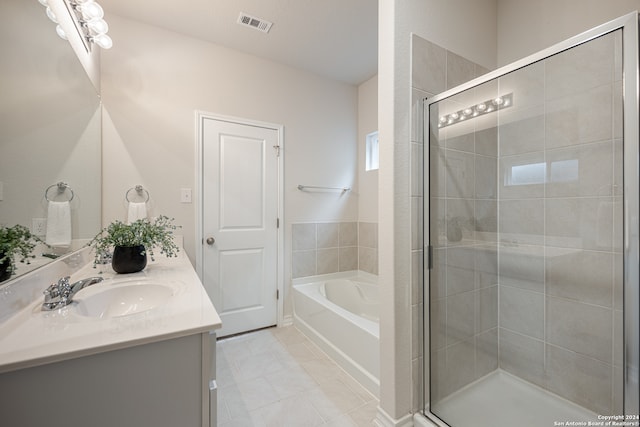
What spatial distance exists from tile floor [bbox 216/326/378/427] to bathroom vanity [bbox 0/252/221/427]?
2.57ft

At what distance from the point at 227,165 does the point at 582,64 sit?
226 cm

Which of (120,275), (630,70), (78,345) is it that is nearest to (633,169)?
(630,70)

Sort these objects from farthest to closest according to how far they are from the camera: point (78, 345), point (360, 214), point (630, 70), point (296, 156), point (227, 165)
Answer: point (360, 214), point (296, 156), point (227, 165), point (630, 70), point (78, 345)

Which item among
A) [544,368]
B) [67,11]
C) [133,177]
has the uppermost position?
[67,11]

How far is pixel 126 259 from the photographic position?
131 cm

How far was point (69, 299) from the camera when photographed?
0.94 m

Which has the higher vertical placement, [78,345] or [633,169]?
[633,169]

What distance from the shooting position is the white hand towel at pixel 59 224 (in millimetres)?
1169

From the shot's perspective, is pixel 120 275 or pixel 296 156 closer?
pixel 120 275

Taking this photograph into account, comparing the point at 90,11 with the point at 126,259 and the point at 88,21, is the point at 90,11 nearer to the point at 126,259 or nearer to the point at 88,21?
the point at 88,21

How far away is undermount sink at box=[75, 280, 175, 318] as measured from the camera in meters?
1.05

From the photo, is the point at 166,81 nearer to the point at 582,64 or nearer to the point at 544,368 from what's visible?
the point at 582,64

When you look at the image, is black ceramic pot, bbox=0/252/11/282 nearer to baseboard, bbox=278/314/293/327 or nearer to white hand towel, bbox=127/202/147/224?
→ white hand towel, bbox=127/202/147/224

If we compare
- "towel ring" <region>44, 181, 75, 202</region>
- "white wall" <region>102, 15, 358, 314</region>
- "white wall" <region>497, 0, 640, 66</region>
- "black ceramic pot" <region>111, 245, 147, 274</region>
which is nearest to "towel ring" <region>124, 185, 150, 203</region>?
"white wall" <region>102, 15, 358, 314</region>
